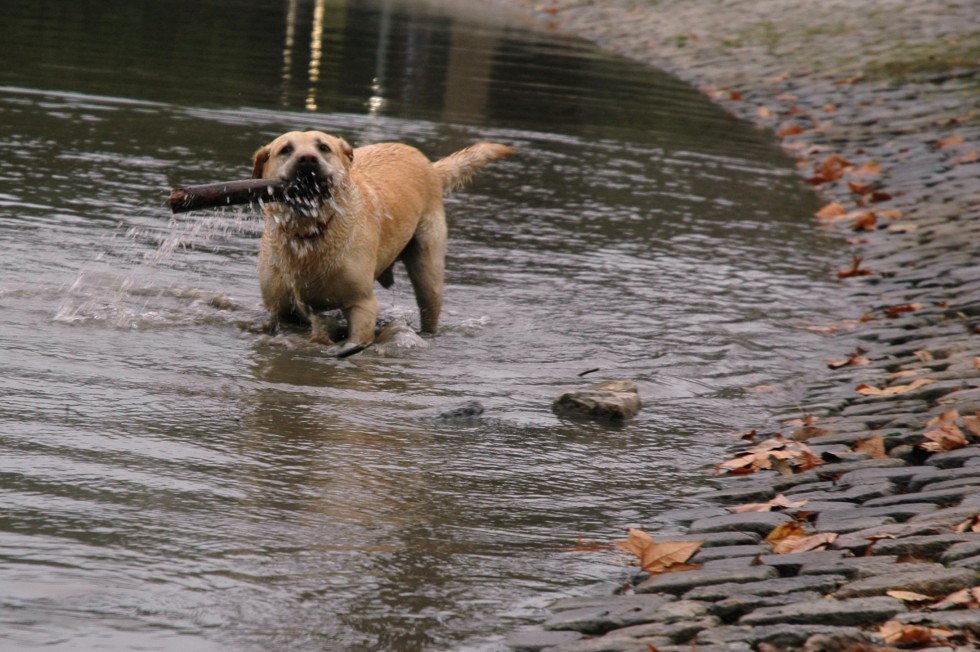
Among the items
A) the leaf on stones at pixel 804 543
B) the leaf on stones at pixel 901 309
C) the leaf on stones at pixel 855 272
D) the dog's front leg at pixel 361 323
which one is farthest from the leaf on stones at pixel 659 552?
the leaf on stones at pixel 855 272

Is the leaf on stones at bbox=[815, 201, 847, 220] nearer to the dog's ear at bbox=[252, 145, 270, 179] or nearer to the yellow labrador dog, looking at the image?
the yellow labrador dog

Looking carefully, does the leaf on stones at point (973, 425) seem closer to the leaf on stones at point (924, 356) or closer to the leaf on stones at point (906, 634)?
the leaf on stones at point (924, 356)

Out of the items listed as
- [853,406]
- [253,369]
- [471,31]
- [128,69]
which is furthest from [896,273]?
[471,31]

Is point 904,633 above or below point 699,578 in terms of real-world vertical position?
above

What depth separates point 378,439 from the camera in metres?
5.98

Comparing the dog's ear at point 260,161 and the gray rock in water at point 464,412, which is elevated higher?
the dog's ear at point 260,161

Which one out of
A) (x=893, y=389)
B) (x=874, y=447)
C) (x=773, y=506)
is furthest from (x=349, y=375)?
(x=893, y=389)

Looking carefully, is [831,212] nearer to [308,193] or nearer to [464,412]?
[308,193]

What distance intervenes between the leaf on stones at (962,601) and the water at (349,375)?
1136 mm

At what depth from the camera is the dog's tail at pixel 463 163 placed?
30.5 feet

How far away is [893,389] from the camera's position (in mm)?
6914

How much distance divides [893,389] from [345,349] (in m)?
2.96

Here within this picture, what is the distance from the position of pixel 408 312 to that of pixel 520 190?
4268 millimetres

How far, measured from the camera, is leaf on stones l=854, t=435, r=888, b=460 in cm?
584
